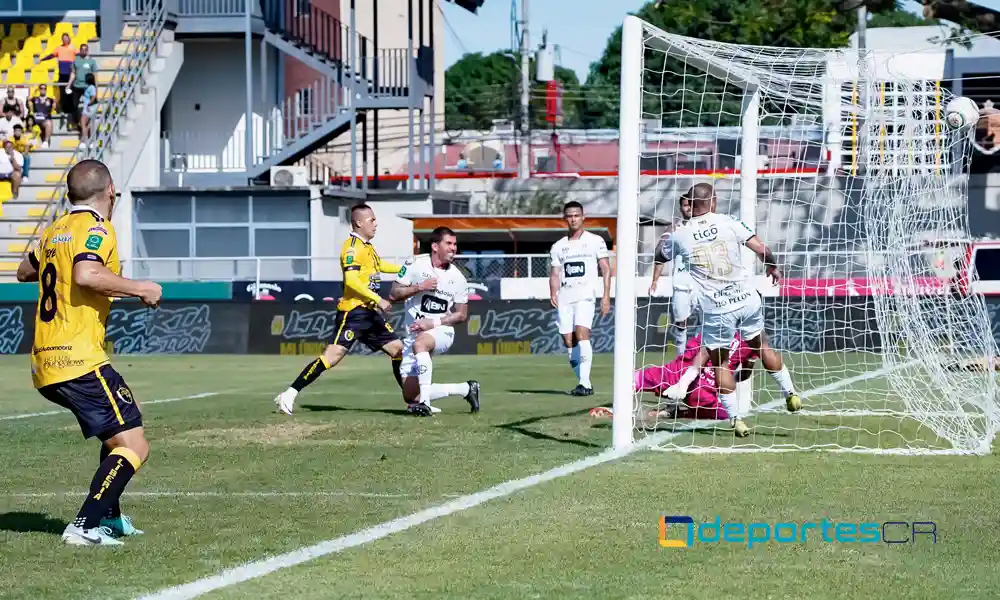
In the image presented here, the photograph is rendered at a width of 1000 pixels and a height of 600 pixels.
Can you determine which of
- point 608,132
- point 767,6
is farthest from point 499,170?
point 767,6

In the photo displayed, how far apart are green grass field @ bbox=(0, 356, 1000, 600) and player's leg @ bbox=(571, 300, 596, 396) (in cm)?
224

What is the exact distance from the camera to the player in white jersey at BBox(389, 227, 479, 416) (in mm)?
13250

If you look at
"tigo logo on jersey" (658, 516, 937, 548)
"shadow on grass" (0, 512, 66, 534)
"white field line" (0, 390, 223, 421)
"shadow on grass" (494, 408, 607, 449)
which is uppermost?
"tigo logo on jersey" (658, 516, 937, 548)

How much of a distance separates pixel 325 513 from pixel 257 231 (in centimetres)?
2960

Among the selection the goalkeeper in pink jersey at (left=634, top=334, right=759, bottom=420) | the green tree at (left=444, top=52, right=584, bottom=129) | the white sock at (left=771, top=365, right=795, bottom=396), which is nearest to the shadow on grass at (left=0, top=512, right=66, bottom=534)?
the goalkeeper in pink jersey at (left=634, top=334, right=759, bottom=420)

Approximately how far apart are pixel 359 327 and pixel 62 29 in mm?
27497

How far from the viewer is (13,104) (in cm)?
3475

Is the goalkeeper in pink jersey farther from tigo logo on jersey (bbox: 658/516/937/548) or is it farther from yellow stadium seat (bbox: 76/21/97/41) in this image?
yellow stadium seat (bbox: 76/21/97/41)

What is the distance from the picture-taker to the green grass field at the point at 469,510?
5.86m

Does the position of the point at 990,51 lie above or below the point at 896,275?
above

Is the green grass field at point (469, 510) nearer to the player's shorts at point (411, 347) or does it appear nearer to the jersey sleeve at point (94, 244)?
the player's shorts at point (411, 347)

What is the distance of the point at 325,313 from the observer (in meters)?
25.5

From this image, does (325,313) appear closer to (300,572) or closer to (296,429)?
(296,429)


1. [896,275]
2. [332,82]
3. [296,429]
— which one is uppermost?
[332,82]
